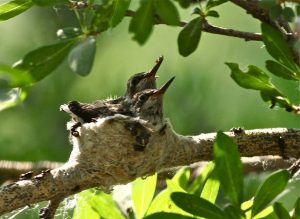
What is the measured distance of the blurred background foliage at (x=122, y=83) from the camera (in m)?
2.98

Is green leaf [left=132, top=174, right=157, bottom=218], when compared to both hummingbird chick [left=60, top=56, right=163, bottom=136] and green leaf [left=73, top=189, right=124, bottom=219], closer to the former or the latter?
green leaf [left=73, top=189, right=124, bottom=219]

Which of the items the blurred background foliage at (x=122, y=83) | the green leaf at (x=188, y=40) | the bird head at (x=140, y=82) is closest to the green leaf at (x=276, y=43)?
the green leaf at (x=188, y=40)

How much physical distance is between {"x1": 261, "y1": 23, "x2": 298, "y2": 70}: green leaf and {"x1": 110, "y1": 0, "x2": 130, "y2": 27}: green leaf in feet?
1.20

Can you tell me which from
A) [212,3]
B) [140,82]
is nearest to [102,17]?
[212,3]

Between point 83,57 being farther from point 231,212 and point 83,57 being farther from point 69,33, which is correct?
point 231,212

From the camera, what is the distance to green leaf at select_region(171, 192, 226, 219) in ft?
3.94

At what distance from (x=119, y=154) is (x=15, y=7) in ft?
2.30

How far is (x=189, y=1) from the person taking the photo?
1.18 meters

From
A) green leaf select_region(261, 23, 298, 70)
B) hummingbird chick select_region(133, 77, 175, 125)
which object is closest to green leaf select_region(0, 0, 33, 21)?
green leaf select_region(261, 23, 298, 70)

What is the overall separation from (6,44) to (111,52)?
1.49 ft

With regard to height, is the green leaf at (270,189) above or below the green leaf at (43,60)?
below

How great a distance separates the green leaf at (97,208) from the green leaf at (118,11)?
64 cm

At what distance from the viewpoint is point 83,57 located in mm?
1103

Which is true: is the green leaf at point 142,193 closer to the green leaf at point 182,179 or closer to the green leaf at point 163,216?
the green leaf at point 182,179
